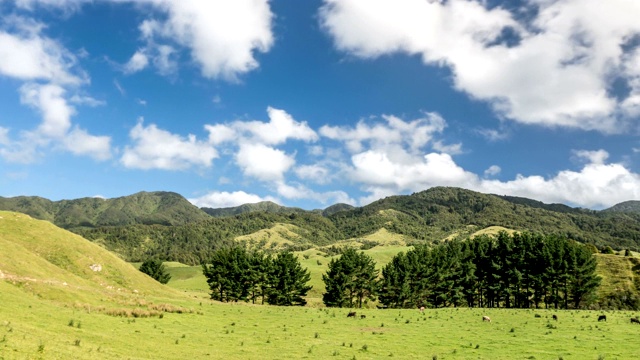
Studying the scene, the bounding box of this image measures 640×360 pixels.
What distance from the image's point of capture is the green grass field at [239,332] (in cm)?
2825

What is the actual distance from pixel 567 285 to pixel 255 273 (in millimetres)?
77596

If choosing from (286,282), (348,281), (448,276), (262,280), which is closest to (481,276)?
(448,276)

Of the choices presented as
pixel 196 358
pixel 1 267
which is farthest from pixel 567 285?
pixel 1 267

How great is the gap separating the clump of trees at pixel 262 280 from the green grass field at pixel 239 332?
128ft

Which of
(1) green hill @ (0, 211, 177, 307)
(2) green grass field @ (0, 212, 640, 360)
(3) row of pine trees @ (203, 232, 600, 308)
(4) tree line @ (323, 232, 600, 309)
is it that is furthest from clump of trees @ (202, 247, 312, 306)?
(2) green grass field @ (0, 212, 640, 360)

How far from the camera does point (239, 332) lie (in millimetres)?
41844

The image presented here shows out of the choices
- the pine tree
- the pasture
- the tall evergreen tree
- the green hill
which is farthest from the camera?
the pine tree

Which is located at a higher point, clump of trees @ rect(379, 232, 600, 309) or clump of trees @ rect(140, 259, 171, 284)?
clump of trees @ rect(379, 232, 600, 309)

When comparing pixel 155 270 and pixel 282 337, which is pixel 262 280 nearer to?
pixel 282 337

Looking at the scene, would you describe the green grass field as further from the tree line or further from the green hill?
the tree line

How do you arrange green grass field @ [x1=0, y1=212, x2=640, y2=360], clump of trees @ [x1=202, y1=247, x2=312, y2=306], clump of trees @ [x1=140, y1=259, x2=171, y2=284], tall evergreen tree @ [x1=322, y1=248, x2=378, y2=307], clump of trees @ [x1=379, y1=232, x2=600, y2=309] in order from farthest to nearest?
1. clump of trees @ [x1=140, y1=259, x2=171, y2=284]
2. clump of trees @ [x1=202, y1=247, x2=312, y2=306]
3. tall evergreen tree @ [x1=322, y1=248, x2=378, y2=307]
4. clump of trees @ [x1=379, y1=232, x2=600, y2=309]
5. green grass field @ [x1=0, y1=212, x2=640, y2=360]

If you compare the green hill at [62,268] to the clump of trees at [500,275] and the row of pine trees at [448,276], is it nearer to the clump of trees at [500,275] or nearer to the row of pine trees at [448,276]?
the row of pine trees at [448,276]

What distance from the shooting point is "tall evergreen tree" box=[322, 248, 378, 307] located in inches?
4102

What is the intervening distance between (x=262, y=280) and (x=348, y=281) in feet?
77.1
